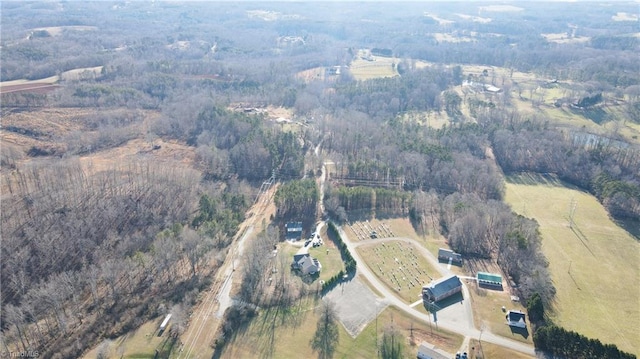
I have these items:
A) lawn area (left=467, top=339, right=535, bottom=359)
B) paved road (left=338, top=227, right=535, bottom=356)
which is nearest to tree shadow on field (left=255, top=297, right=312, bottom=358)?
paved road (left=338, top=227, right=535, bottom=356)

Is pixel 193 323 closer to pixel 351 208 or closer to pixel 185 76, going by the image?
pixel 351 208

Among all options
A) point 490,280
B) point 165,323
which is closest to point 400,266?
point 490,280

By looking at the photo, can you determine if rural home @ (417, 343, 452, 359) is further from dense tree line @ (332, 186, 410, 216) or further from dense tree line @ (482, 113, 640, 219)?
dense tree line @ (482, 113, 640, 219)

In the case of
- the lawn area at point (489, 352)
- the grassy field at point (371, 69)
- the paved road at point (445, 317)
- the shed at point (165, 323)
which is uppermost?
the grassy field at point (371, 69)

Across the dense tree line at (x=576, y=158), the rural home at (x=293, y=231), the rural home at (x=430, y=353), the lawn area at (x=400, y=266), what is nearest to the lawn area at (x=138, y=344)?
the rural home at (x=293, y=231)

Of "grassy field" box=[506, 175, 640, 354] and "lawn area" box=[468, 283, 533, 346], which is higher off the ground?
"lawn area" box=[468, 283, 533, 346]

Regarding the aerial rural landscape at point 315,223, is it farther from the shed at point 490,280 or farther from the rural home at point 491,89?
the rural home at point 491,89
